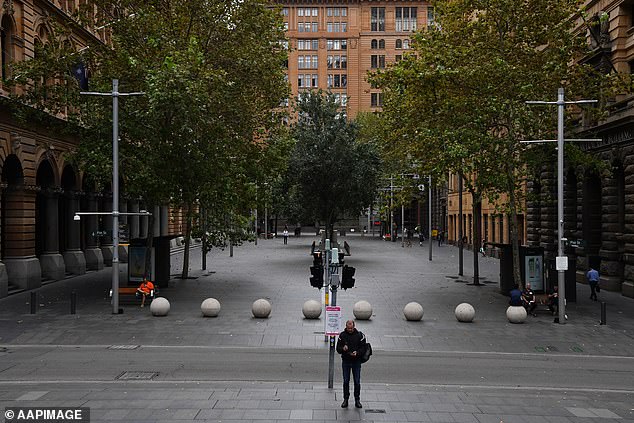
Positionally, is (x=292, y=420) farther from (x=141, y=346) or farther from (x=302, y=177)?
(x=302, y=177)

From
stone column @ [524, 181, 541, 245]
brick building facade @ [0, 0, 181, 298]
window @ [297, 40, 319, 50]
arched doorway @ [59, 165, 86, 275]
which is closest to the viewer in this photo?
brick building facade @ [0, 0, 181, 298]

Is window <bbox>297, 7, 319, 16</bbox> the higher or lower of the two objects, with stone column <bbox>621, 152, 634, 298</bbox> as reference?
higher

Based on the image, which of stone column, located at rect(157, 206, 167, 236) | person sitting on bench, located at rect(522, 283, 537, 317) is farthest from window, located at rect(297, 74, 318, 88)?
person sitting on bench, located at rect(522, 283, 537, 317)

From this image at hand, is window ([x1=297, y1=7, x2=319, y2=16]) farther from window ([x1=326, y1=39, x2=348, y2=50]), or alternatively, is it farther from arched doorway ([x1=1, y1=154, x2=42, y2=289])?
arched doorway ([x1=1, y1=154, x2=42, y2=289])

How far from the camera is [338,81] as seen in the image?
4584 inches

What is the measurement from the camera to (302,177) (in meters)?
50.2

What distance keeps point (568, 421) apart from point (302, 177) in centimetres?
4002

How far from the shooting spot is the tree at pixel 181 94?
81.4 feet

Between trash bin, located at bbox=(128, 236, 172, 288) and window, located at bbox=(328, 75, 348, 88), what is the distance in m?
90.2

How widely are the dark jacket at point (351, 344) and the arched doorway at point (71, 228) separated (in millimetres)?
27477

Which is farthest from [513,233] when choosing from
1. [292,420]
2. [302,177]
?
[302,177]

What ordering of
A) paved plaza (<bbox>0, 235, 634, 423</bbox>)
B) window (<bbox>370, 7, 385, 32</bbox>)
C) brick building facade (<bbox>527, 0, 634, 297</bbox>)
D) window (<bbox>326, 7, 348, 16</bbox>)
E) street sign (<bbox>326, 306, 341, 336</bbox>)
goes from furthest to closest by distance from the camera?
1. window (<bbox>326, 7, 348, 16</bbox>)
2. window (<bbox>370, 7, 385, 32</bbox>)
3. brick building facade (<bbox>527, 0, 634, 297</bbox>)
4. street sign (<bbox>326, 306, 341, 336</bbox>)
5. paved plaza (<bbox>0, 235, 634, 423</bbox>)

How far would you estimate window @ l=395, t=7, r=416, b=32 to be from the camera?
367ft

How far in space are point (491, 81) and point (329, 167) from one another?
24523 millimetres
